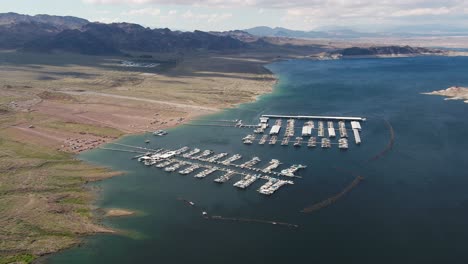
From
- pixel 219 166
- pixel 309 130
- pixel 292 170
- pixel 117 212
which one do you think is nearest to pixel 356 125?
pixel 309 130

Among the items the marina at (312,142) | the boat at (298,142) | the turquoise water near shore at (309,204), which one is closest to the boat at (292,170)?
the turquoise water near shore at (309,204)

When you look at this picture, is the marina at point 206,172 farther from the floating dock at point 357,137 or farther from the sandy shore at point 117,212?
the floating dock at point 357,137

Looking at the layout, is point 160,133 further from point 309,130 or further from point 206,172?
point 309,130

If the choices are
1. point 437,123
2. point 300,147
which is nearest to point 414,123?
point 437,123

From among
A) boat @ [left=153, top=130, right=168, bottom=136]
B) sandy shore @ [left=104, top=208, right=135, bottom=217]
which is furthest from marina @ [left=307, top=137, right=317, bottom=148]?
sandy shore @ [left=104, top=208, right=135, bottom=217]

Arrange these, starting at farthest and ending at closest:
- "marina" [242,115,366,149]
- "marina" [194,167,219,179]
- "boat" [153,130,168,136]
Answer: "boat" [153,130,168,136] → "marina" [242,115,366,149] → "marina" [194,167,219,179]

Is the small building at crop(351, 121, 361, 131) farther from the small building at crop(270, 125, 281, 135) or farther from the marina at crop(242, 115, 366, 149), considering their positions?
the small building at crop(270, 125, 281, 135)
